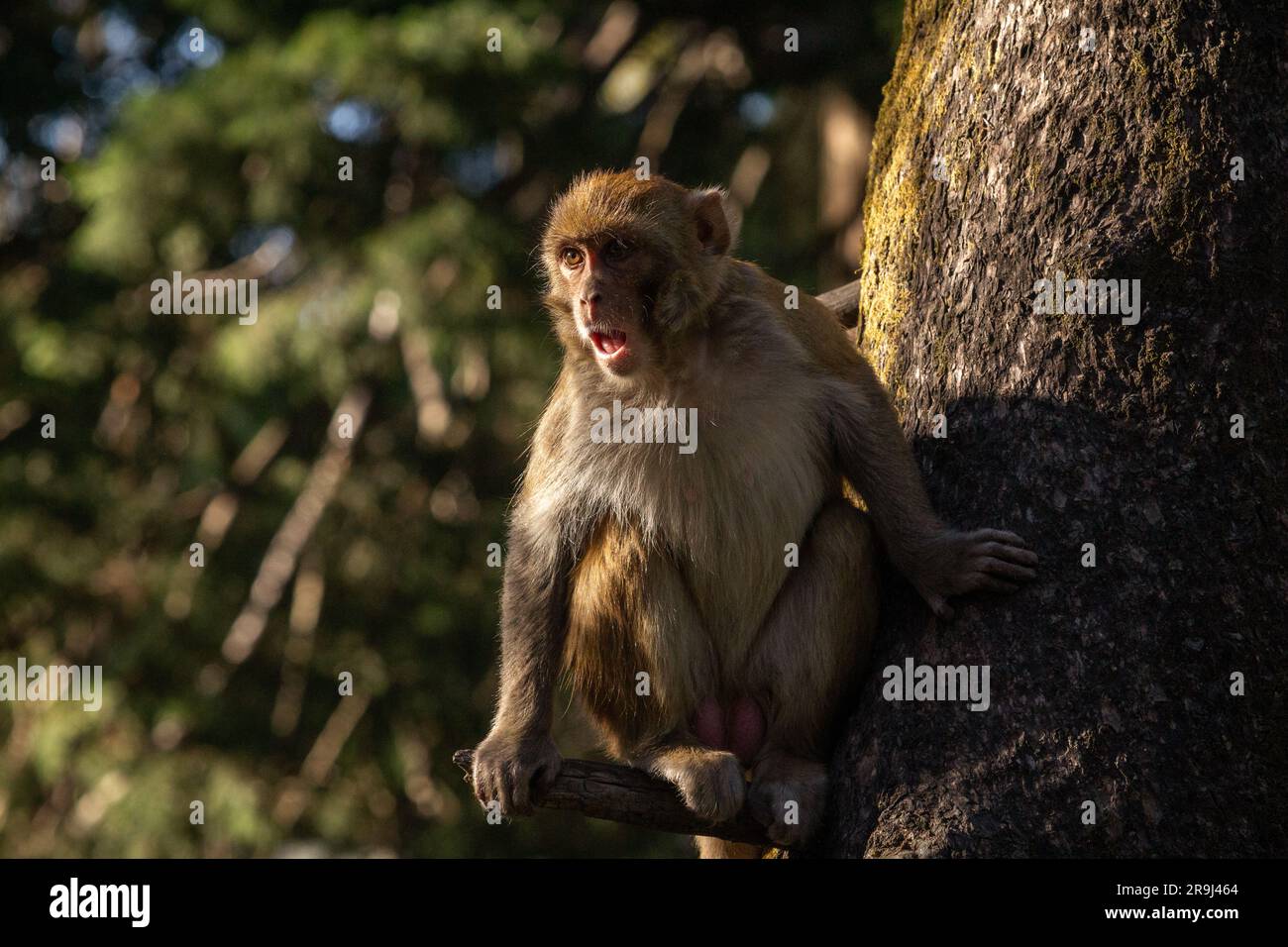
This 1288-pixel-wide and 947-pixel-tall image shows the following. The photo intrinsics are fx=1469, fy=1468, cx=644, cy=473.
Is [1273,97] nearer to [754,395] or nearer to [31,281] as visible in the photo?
[754,395]

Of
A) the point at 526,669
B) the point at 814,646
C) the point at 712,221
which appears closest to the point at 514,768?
the point at 526,669

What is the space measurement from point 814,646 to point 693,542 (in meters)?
0.56

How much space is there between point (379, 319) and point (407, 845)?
15.1ft

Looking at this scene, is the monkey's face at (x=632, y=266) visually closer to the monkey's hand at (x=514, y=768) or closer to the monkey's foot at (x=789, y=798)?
the monkey's hand at (x=514, y=768)

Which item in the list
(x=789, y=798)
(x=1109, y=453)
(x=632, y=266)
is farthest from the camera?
(x=632, y=266)

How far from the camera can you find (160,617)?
1132cm

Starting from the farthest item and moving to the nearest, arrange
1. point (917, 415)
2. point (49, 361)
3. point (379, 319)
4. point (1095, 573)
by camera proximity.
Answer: point (49, 361) < point (379, 319) < point (917, 415) < point (1095, 573)

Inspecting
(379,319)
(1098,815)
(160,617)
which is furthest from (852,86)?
(1098,815)

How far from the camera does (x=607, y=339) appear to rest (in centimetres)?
486

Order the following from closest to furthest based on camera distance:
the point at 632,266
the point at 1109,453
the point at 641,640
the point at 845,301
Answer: the point at 1109,453 → the point at 641,640 → the point at 632,266 → the point at 845,301

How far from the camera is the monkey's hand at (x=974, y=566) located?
3818mm

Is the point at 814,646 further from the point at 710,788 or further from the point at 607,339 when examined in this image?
the point at 607,339

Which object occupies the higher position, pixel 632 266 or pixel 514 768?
pixel 632 266

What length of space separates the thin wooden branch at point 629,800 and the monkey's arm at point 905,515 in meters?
0.90
